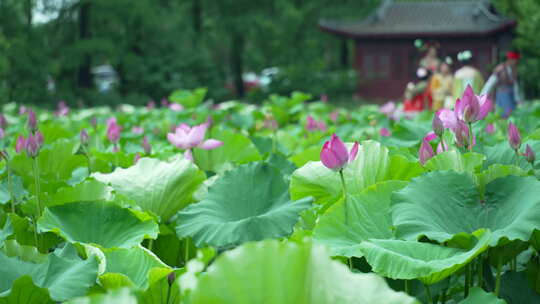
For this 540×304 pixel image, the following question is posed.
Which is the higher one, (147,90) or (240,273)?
(240,273)

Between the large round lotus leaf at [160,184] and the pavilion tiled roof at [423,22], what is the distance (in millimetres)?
19705

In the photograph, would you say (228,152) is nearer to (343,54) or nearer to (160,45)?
(160,45)

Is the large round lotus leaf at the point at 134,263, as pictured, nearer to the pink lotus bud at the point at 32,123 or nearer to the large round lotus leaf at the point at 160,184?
the large round lotus leaf at the point at 160,184

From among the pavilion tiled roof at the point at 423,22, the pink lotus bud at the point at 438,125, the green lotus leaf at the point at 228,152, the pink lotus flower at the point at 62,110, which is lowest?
the pavilion tiled roof at the point at 423,22

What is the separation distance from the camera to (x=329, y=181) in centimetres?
144

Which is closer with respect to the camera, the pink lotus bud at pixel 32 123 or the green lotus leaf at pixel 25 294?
the green lotus leaf at pixel 25 294

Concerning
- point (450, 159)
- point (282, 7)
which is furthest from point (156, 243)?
point (282, 7)

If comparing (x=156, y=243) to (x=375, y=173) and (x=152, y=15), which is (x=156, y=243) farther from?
(x=152, y=15)

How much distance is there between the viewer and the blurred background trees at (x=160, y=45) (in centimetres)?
1628

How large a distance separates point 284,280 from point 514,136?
88 centimetres

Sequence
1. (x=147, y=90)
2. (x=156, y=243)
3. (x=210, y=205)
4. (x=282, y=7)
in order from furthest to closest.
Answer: (x=282, y=7), (x=147, y=90), (x=156, y=243), (x=210, y=205)

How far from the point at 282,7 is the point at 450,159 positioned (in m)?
20.8

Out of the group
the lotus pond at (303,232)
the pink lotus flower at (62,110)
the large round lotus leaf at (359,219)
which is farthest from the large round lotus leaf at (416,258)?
the pink lotus flower at (62,110)

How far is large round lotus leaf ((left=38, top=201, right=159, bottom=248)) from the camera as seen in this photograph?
4.38 feet
